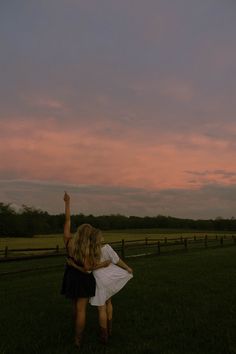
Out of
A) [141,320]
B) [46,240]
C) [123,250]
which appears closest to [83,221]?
[46,240]

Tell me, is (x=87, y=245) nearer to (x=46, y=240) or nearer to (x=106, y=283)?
(x=106, y=283)

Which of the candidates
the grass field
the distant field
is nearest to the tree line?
the distant field

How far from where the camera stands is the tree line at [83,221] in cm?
10075

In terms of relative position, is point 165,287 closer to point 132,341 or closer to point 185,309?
point 185,309

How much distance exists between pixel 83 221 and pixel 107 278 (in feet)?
360

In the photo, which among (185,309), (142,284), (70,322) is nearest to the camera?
(70,322)

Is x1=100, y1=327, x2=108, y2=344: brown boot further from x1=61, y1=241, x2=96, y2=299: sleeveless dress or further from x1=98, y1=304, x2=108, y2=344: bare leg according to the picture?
x1=61, y1=241, x2=96, y2=299: sleeveless dress

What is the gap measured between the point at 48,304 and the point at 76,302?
13.5 ft

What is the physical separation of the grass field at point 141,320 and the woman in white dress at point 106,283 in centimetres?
33

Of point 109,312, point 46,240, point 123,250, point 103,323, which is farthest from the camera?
point 46,240

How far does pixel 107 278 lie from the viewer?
24.0ft

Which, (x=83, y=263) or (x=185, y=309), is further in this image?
(x=185, y=309)

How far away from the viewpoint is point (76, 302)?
7.24 metres

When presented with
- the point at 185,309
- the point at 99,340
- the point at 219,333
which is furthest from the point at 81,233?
the point at 185,309
